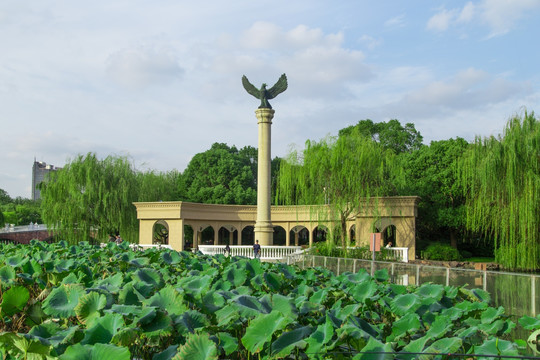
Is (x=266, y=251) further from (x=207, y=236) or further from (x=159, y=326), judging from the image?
(x=159, y=326)

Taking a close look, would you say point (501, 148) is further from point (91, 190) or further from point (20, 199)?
point (20, 199)

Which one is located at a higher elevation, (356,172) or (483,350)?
(356,172)

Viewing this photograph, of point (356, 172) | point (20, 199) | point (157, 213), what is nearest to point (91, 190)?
point (157, 213)

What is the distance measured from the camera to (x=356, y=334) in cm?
379

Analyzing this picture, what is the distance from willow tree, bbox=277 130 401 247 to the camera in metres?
32.1

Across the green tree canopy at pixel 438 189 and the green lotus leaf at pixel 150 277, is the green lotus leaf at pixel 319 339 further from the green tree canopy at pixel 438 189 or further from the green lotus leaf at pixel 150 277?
the green tree canopy at pixel 438 189

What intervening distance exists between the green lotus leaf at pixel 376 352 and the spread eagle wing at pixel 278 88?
29859 millimetres

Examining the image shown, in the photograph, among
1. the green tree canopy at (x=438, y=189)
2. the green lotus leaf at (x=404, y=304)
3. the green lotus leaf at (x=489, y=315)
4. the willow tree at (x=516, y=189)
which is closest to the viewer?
the green lotus leaf at (x=404, y=304)

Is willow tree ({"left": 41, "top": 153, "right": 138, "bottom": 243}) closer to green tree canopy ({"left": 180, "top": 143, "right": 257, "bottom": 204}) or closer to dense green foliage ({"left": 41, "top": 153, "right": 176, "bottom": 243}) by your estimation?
dense green foliage ({"left": 41, "top": 153, "right": 176, "bottom": 243})

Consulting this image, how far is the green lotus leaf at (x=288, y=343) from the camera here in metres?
3.63

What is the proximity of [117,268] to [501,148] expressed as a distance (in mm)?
20822

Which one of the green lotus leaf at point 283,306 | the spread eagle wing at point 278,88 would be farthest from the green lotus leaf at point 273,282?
the spread eagle wing at point 278,88

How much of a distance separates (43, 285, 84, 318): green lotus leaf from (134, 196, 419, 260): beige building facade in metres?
27.5

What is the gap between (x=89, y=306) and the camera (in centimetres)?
454
